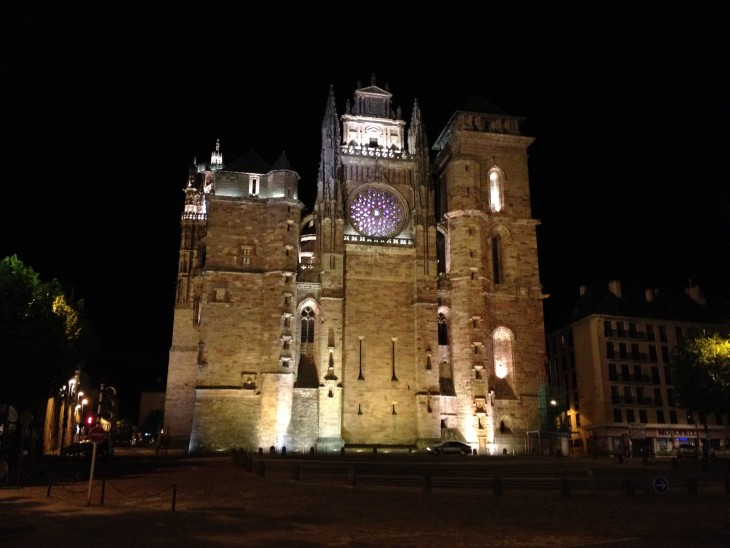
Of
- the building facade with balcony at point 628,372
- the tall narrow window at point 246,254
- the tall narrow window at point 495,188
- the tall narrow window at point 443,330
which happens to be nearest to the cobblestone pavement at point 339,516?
the tall narrow window at point 246,254

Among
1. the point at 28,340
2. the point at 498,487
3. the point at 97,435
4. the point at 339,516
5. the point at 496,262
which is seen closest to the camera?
the point at 339,516

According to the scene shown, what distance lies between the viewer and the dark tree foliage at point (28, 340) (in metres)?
25.7

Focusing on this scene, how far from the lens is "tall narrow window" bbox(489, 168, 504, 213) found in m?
→ 46.7

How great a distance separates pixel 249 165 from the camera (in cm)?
4572

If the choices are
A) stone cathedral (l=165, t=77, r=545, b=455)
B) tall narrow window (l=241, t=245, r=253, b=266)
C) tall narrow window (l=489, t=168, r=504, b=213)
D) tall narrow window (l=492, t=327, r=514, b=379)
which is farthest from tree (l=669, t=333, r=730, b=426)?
tall narrow window (l=241, t=245, r=253, b=266)

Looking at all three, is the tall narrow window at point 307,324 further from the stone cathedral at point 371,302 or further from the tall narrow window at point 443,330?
the tall narrow window at point 443,330

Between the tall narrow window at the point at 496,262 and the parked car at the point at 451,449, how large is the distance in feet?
40.8

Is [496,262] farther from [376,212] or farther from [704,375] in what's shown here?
[704,375]

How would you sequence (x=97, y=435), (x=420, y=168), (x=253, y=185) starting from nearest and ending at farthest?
1. (x=97, y=435)
2. (x=253, y=185)
3. (x=420, y=168)

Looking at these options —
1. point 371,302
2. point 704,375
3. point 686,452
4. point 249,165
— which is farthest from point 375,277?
point 686,452

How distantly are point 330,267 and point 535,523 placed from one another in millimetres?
29748

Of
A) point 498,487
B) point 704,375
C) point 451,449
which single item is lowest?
point 498,487

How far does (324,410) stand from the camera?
129ft

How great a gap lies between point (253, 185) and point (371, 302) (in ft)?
38.2
